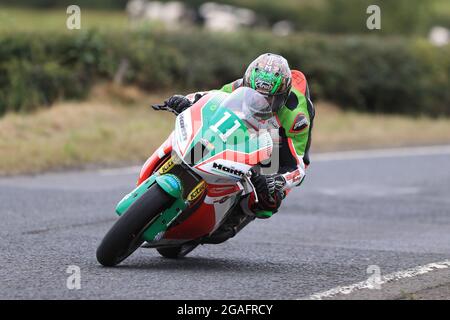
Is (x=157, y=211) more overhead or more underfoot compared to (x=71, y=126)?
more overhead

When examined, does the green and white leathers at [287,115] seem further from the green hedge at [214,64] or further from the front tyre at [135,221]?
the green hedge at [214,64]

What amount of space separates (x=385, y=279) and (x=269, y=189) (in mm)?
1049

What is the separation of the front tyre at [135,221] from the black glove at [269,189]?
2.05 ft

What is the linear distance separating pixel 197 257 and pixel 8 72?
11.2 metres

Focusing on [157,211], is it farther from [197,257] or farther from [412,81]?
[412,81]

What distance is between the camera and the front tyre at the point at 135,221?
714 centimetres

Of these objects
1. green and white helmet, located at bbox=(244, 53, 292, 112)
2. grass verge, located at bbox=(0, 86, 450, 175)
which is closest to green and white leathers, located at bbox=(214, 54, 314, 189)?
green and white helmet, located at bbox=(244, 53, 292, 112)

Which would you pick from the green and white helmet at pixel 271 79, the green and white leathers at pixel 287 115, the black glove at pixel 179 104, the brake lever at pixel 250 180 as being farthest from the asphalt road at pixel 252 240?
the green and white helmet at pixel 271 79

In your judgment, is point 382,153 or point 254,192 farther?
A: point 382,153

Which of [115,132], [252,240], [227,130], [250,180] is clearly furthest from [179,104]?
[115,132]

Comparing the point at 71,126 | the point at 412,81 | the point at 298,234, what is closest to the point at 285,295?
the point at 298,234

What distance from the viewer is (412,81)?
89.9 ft

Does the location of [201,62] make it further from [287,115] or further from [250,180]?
[250,180]

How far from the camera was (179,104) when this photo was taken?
7.88m
